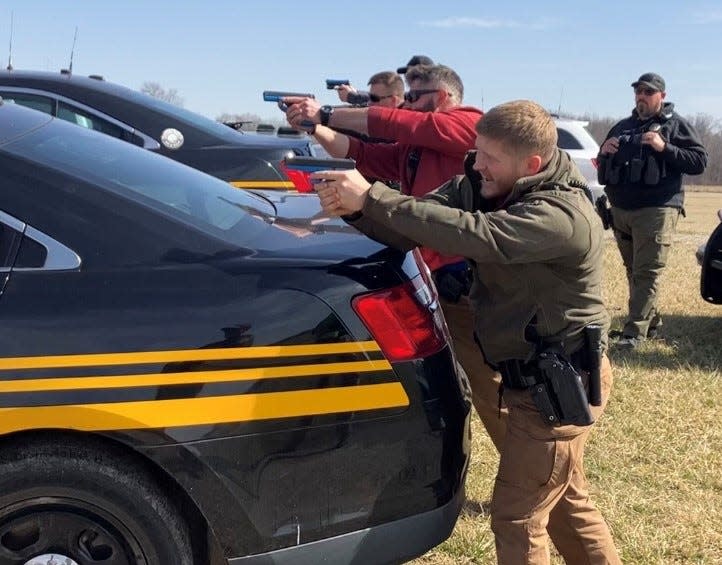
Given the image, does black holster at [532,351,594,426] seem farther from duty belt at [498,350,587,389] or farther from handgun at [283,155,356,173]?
handgun at [283,155,356,173]

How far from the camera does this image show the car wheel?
6.70 ft

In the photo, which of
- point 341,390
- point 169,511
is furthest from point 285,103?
point 169,511

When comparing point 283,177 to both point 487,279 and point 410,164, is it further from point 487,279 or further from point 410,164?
point 487,279

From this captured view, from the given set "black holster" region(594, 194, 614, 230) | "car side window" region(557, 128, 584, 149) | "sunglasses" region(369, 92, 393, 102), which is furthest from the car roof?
"car side window" region(557, 128, 584, 149)

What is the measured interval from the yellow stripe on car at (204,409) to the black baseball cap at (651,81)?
4639 millimetres

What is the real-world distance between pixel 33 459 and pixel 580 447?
1.58 m

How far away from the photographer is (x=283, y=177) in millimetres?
5023

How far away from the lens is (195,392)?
2.06 meters

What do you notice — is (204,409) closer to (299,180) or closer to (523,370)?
(523,370)

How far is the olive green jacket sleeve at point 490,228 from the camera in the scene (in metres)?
2.23

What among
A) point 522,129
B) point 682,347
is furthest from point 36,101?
point 682,347

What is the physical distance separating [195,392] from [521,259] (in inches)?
37.5

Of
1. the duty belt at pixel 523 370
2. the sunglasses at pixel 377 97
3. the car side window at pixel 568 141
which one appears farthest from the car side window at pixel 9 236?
the car side window at pixel 568 141

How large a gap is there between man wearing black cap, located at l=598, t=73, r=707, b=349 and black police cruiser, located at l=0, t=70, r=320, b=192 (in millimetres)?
2627
